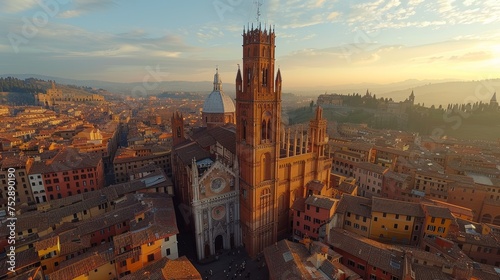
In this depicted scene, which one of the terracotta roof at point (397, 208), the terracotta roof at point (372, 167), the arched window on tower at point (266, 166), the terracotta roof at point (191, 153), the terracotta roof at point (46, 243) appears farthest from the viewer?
the terracotta roof at point (372, 167)

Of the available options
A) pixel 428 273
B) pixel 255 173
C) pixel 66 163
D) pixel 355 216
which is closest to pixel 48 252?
pixel 255 173

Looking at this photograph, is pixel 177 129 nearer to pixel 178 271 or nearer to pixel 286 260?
pixel 178 271

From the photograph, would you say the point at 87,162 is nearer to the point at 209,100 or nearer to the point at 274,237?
the point at 209,100

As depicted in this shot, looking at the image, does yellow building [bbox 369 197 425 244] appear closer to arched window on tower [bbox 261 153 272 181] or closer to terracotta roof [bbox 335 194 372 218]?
terracotta roof [bbox 335 194 372 218]

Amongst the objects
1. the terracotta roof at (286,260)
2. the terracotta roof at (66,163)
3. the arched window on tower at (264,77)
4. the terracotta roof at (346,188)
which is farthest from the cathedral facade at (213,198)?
the terracotta roof at (66,163)

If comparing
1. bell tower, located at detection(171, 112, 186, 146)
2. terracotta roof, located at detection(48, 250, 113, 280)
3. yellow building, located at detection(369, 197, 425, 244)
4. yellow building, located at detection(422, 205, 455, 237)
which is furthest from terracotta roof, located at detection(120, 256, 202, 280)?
bell tower, located at detection(171, 112, 186, 146)

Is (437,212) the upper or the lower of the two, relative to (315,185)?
lower

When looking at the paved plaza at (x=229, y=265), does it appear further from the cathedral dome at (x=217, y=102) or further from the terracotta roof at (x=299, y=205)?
the cathedral dome at (x=217, y=102)
